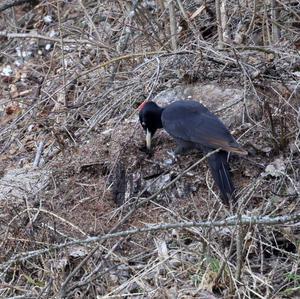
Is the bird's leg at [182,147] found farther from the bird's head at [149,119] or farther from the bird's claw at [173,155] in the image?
the bird's head at [149,119]

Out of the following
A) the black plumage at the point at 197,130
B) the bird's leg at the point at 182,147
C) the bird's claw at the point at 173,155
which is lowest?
the bird's claw at the point at 173,155

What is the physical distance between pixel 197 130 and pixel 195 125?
7 cm

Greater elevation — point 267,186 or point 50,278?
point 50,278

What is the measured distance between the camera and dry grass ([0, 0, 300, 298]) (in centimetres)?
599

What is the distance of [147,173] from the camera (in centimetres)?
727

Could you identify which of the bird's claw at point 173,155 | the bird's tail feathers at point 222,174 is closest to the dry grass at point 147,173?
the bird's claw at point 173,155

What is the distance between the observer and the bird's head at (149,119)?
24.3 feet

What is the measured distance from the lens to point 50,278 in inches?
239

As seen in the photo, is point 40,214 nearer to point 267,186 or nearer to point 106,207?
point 106,207

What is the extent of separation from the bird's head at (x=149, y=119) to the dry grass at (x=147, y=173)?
113mm

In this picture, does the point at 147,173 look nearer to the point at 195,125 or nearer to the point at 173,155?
the point at 173,155

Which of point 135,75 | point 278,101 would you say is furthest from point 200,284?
point 135,75

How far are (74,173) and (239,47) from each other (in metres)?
1.78

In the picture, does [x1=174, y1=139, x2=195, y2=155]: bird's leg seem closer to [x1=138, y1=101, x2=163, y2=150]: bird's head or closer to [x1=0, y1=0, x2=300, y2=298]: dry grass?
[x1=0, y1=0, x2=300, y2=298]: dry grass
